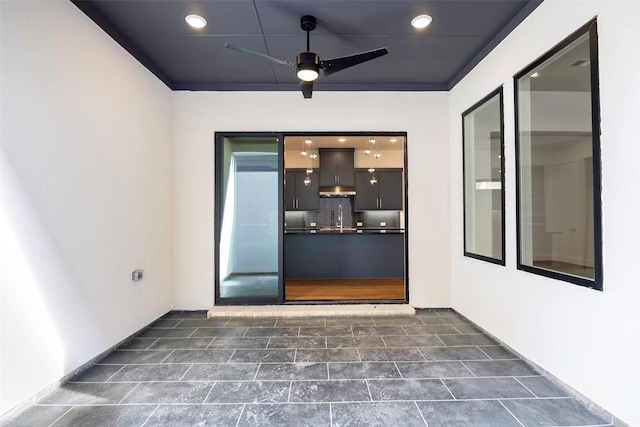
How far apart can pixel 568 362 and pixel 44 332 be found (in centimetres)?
365

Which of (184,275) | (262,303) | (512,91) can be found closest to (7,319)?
(184,275)

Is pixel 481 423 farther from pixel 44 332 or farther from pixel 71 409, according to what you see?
pixel 44 332

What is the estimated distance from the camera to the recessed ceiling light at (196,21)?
2.75 m

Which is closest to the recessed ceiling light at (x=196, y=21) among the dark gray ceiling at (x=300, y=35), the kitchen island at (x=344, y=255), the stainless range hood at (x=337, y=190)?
the dark gray ceiling at (x=300, y=35)

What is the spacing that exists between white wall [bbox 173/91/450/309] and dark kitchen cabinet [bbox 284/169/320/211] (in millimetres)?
3885

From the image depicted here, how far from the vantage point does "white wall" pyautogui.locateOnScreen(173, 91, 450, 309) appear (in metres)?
4.09

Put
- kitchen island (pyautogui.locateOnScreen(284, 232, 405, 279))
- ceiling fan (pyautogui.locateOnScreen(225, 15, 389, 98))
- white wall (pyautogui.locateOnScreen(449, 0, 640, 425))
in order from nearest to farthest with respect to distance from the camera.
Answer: white wall (pyautogui.locateOnScreen(449, 0, 640, 425))
ceiling fan (pyautogui.locateOnScreen(225, 15, 389, 98))
kitchen island (pyautogui.locateOnScreen(284, 232, 405, 279))

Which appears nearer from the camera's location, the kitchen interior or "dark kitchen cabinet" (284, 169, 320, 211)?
the kitchen interior

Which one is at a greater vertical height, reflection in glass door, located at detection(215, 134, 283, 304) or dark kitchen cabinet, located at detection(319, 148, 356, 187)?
dark kitchen cabinet, located at detection(319, 148, 356, 187)

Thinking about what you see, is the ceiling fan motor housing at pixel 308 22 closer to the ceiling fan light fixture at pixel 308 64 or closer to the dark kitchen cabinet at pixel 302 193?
the ceiling fan light fixture at pixel 308 64

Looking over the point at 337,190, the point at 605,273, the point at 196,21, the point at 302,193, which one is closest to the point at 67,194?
the point at 196,21

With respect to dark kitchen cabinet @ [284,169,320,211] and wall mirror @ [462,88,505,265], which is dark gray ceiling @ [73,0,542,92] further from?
dark kitchen cabinet @ [284,169,320,211]

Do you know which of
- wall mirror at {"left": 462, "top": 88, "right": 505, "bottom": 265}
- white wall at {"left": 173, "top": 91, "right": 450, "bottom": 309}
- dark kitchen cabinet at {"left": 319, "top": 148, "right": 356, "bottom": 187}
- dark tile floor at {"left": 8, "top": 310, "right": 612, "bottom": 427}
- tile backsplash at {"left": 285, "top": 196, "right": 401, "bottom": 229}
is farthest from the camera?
tile backsplash at {"left": 285, "top": 196, "right": 401, "bottom": 229}

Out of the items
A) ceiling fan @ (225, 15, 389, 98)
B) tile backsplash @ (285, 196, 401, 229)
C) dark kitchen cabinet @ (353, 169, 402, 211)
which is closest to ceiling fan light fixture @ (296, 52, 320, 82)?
ceiling fan @ (225, 15, 389, 98)
